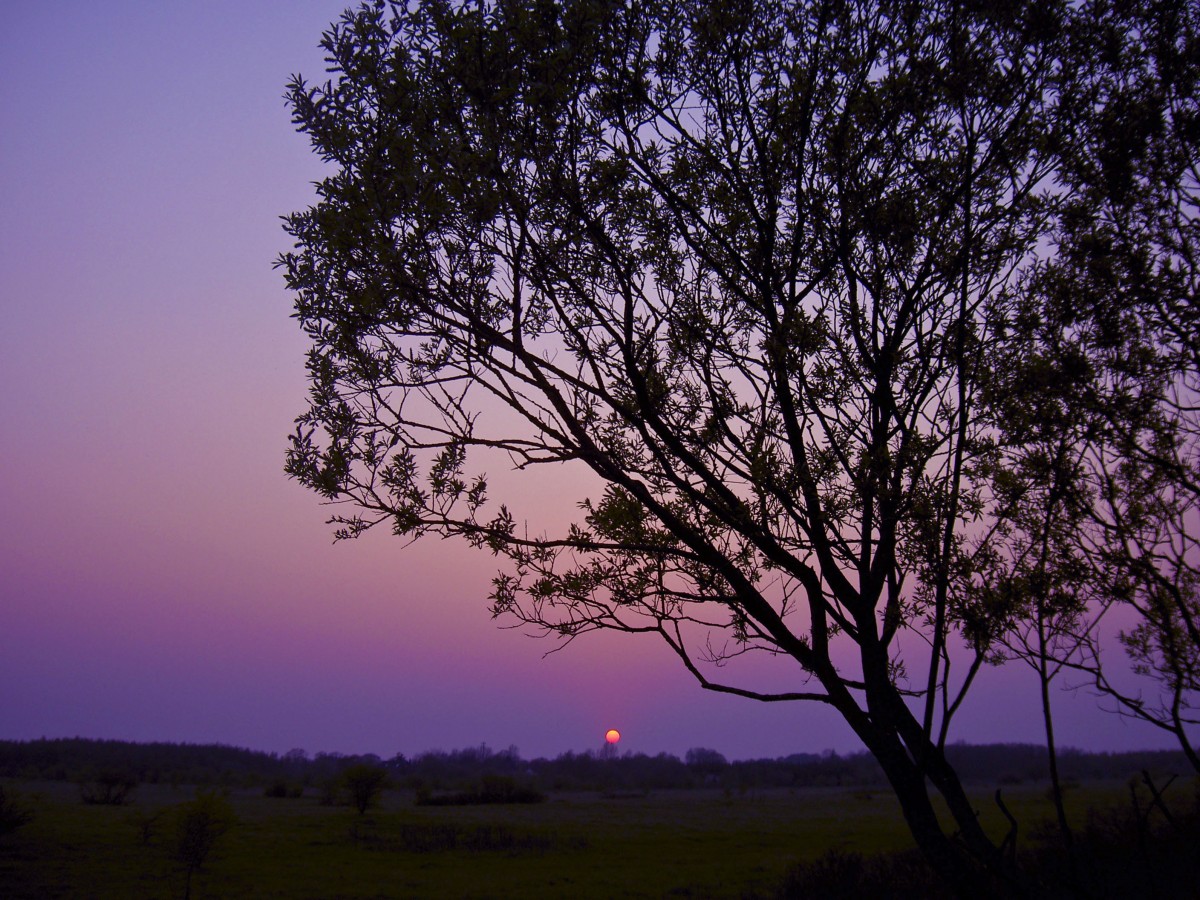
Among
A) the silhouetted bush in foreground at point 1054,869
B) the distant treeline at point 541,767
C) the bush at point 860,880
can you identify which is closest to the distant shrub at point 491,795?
the distant treeline at point 541,767

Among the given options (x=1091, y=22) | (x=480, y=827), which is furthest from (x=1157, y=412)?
(x=480, y=827)

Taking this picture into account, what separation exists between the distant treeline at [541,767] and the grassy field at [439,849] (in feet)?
67.6

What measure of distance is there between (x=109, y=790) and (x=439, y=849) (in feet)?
82.6

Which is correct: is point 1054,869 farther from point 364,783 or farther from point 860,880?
point 364,783

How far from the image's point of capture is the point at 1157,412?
30.1 ft

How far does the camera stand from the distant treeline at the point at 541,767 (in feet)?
237

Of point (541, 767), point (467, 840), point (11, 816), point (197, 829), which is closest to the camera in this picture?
point (197, 829)

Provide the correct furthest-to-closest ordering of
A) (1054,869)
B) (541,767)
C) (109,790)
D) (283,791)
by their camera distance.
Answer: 1. (541,767)
2. (283,791)
3. (109,790)
4. (1054,869)

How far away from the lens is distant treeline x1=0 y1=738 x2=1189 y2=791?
7238 cm

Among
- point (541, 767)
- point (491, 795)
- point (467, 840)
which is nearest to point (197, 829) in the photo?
point (467, 840)

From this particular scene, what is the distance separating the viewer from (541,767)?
4301 inches

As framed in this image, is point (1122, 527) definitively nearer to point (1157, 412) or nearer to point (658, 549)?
point (1157, 412)

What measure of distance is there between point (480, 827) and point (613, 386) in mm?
39246

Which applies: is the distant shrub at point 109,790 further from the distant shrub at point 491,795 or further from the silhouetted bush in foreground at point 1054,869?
the silhouetted bush in foreground at point 1054,869
